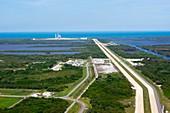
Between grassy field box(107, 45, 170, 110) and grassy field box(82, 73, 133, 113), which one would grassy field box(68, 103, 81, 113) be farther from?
grassy field box(107, 45, 170, 110)

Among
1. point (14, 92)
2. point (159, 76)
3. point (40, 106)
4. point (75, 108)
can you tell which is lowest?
point (14, 92)

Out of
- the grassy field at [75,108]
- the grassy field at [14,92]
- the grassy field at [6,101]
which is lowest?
the grassy field at [14,92]

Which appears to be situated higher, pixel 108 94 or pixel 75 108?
pixel 75 108

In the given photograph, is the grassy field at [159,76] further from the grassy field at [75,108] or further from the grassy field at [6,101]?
the grassy field at [6,101]

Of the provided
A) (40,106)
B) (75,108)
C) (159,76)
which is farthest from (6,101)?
(159,76)

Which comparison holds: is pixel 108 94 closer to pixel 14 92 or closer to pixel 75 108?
pixel 75 108

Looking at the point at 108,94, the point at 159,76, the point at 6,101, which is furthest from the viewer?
the point at 159,76

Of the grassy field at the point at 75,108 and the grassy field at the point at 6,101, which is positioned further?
the grassy field at the point at 6,101

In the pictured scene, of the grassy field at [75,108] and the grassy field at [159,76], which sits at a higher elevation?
the grassy field at [75,108]

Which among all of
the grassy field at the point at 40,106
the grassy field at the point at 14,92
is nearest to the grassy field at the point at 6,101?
the grassy field at the point at 40,106

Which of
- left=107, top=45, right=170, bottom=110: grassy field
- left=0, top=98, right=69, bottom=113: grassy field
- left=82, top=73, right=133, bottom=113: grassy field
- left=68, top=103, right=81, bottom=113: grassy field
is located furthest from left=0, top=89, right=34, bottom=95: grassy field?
left=107, top=45, right=170, bottom=110: grassy field

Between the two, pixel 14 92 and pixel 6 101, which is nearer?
pixel 6 101

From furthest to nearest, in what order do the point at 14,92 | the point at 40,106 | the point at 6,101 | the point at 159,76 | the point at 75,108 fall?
the point at 159,76, the point at 14,92, the point at 6,101, the point at 40,106, the point at 75,108
